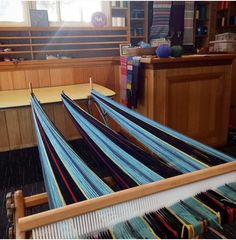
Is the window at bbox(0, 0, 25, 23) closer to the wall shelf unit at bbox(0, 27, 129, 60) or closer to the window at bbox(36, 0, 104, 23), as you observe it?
the window at bbox(36, 0, 104, 23)

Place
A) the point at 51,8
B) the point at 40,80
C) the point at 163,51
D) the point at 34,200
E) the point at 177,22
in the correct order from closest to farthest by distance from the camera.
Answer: the point at 34,200
the point at 163,51
the point at 40,80
the point at 51,8
the point at 177,22

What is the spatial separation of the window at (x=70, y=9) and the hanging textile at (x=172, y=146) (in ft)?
7.79

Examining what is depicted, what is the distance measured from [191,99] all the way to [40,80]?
1674 millimetres

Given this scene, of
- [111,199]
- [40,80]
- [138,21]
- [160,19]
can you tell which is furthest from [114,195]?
[160,19]

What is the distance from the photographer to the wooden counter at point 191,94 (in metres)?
2.25

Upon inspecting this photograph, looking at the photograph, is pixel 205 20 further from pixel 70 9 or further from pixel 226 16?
pixel 70 9

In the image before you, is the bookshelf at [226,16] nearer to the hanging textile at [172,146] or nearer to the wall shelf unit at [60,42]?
the wall shelf unit at [60,42]

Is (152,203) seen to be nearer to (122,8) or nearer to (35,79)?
(35,79)

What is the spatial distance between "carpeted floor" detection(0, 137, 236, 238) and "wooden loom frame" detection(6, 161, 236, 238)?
3.42 ft


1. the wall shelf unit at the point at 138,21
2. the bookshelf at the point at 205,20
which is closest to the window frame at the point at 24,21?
the wall shelf unit at the point at 138,21

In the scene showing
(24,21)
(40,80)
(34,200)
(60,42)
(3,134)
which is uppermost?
(24,21)

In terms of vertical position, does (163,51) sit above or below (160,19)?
below

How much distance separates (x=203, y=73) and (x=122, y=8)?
1822mm

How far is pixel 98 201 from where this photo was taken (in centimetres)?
66
